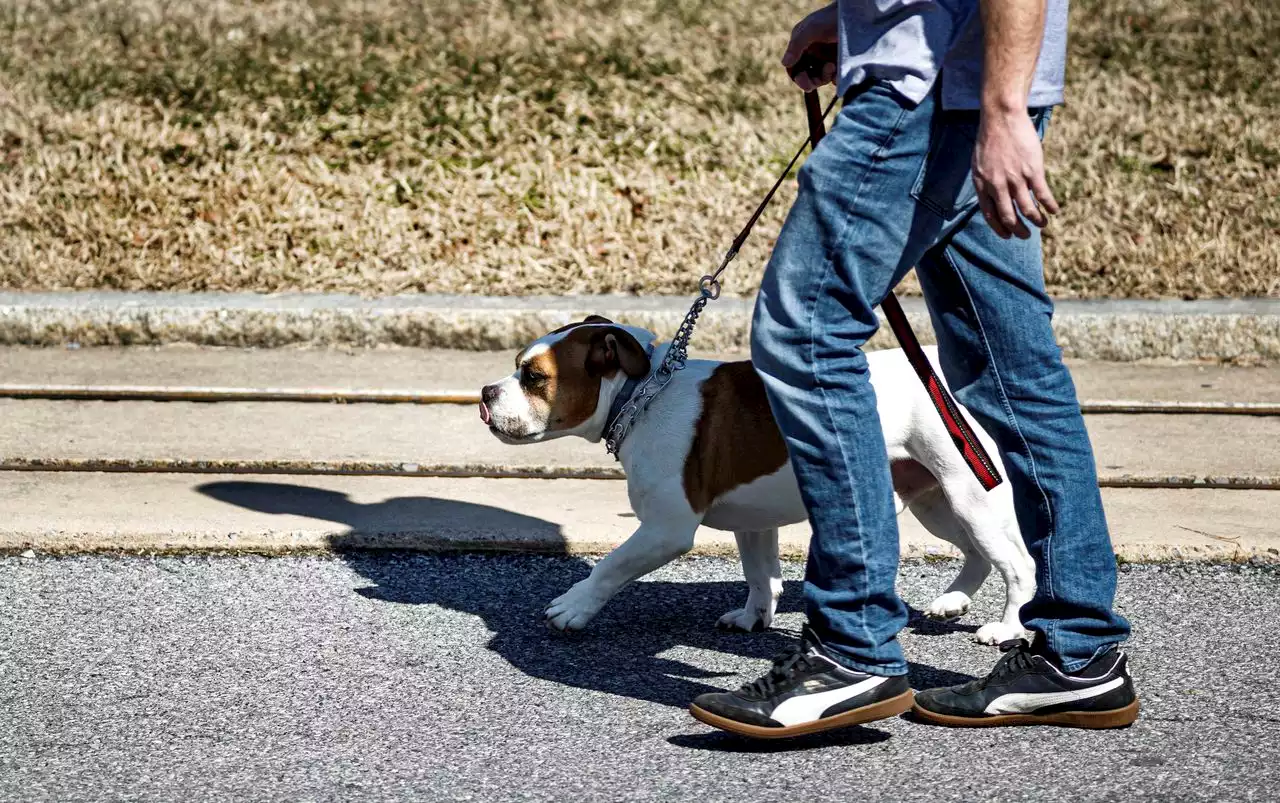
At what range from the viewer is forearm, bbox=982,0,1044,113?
2793 millimetres

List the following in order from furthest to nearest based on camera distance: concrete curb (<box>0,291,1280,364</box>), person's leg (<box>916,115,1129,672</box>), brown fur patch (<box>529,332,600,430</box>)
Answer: concrete curb (<box>0,291,1280,364</box>) → brown fur patch (<box>529,332,600,430</box>) → person's leg (<box>916,115,1129,672</box>)

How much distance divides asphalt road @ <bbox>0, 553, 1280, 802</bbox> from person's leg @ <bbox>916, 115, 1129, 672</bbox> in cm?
28

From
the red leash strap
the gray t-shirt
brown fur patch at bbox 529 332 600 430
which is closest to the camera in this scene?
the gray t-shirt

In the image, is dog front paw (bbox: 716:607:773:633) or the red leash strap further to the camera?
dog front paw (bbox: 716:607:773:633)

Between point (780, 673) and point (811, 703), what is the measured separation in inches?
3.9

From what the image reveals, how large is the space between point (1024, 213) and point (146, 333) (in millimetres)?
5610

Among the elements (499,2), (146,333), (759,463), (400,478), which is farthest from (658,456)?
(499,2)

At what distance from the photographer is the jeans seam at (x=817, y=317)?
2941 millimetres

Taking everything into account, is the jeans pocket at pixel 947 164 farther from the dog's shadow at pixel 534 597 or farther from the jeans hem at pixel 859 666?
the dog's shadow at pixel 534 597

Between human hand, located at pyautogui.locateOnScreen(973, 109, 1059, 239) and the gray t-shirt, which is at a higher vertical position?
the gray t-shirt

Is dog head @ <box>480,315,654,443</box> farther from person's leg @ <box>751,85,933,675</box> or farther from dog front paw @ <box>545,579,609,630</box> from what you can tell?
person's leg @ <box>751,85,933,675</box>

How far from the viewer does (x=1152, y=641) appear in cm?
384

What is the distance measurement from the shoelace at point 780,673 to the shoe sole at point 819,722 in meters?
0.07

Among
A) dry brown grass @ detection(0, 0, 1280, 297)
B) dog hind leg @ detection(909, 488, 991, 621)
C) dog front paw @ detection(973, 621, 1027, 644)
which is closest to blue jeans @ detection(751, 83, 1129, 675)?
dog front paw @ detection(973, 621, 1027, 644)
